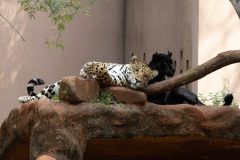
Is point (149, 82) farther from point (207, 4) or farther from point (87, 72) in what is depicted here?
point (207, 4)

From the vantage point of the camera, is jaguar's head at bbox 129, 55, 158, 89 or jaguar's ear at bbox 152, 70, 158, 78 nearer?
jaguar's head at bbox 129, 55, 158, 89

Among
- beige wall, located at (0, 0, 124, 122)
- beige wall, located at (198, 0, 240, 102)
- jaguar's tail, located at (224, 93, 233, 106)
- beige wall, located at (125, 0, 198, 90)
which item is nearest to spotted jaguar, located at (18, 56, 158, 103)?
jaguar's tail, located at (224, 93, 233, 106)

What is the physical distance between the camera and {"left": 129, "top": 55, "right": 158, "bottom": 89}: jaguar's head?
5355 mm

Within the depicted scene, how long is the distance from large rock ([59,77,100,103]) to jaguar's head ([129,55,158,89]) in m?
0.34

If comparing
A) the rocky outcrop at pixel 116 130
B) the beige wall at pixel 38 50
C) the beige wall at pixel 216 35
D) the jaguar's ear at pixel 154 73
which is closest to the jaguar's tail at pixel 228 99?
the rocky outcrop at pixel 116 130

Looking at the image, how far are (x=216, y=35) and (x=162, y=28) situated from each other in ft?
4.83

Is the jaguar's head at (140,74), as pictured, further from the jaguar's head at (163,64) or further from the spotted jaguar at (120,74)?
the jaguar's head at (163,64)

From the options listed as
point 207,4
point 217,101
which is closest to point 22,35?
point 207,4

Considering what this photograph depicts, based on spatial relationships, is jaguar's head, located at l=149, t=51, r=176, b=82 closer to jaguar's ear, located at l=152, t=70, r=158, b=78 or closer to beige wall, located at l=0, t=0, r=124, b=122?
jaguar's ear, located at l=152, t=70, r=158, b=78

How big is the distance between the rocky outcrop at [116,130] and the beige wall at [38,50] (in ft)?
18.2

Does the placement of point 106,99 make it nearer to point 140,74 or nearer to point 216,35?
point 140,74

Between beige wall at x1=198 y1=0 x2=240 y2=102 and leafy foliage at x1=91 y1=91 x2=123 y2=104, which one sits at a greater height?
beige wall at x1=198 y1=0 x2=240 y2=102

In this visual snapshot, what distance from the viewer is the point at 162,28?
10766mm

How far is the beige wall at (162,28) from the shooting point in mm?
9836
